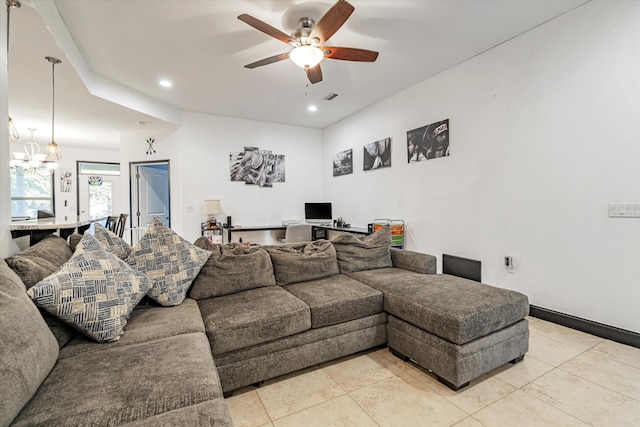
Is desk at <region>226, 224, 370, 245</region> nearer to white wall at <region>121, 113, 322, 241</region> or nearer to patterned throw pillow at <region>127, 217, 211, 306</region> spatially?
white wall at <region>121, 113, 322, 241</region>

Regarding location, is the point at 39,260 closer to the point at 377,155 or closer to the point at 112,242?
the point at 112,242

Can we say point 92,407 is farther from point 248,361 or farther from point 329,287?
point 329,287

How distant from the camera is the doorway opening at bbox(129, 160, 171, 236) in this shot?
5.66m

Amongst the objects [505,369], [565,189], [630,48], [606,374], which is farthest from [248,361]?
[630,48]

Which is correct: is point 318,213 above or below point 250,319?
above

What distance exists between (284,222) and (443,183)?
351 cm

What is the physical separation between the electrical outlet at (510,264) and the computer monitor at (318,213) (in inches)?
141

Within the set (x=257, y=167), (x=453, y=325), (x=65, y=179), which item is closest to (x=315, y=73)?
(x=453, y=325)

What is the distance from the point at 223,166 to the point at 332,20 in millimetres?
4061

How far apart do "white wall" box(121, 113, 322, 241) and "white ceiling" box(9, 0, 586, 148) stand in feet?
1.72

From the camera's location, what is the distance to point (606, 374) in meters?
1.92

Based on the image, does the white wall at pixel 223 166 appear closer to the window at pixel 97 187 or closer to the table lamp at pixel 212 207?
the table lamp at pixel 212 207

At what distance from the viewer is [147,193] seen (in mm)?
6031

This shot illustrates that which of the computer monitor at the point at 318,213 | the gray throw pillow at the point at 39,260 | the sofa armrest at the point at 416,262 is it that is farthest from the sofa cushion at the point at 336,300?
the computer monitor at the point at 318,213
